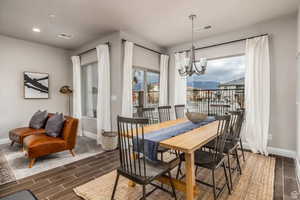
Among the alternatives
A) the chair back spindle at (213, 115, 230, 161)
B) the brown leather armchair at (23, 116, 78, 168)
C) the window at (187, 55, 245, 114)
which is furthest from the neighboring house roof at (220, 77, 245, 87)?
the brown leather armchair at (23, 116, 78, 168)

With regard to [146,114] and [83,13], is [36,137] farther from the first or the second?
[83,13]

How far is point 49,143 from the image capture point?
2744mm

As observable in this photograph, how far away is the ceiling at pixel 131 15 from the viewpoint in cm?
256

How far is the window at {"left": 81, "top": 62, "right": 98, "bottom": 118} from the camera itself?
15.1 ft

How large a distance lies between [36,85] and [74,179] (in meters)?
3.49

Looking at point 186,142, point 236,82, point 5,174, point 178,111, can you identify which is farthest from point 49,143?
point 236,82

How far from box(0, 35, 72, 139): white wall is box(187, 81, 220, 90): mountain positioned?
14.2 feet

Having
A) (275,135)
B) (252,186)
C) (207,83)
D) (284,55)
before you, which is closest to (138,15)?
(207,83)

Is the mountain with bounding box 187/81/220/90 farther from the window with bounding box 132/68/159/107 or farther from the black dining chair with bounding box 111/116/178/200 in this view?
the black dining chair with bounding box 111/116/178/200

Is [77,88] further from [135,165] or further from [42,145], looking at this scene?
[135,165]

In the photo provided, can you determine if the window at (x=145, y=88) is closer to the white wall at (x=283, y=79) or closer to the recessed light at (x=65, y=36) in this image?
the recessed light at (x=65, y=36)

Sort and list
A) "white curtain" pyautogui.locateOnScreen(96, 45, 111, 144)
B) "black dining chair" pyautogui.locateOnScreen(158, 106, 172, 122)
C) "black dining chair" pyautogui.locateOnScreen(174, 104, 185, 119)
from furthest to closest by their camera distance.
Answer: "white curtain" pyautogui.locateOnScreen(96, 45, 111, 144) → "black dining chair" pyautogui.locateOnScreen(174, 104, 185, 119) → "black dining chair" pyautogui.locateOnScreen(158, 106, 172, 122)

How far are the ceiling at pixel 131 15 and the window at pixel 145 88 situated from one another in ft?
3.59

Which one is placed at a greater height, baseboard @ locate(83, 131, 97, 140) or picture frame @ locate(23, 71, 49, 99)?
picture frame @ locate(23, 71, 49, 99)
